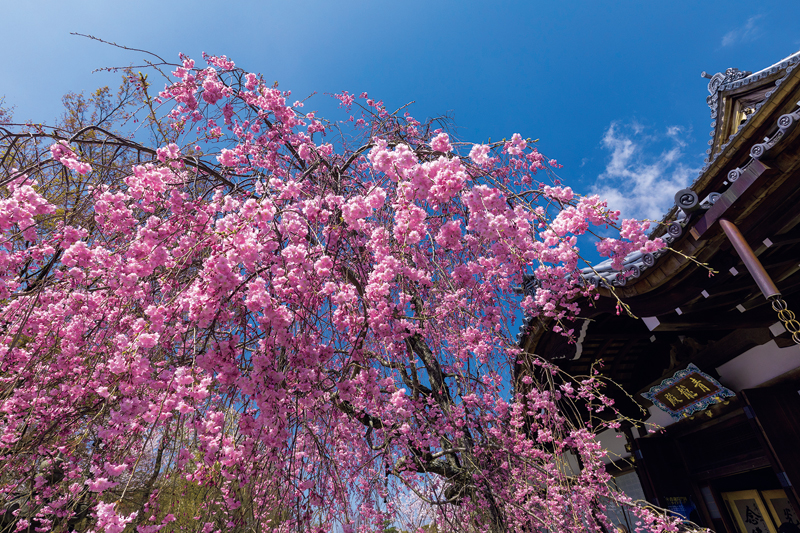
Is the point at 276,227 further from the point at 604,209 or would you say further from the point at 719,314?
the point at 719,314

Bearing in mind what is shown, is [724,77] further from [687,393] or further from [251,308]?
[251,308]

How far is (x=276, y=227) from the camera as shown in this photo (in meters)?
2.49

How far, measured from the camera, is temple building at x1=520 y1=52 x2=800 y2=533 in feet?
9.43

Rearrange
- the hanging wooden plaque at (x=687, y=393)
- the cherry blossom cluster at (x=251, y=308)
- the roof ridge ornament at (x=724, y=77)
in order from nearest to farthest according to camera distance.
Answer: the cherry blossom cluster at (x=251, y=308) < the hanging wooden plaque at (x=687, y=393) < the roof ridge ornament at (x=724, y=77)

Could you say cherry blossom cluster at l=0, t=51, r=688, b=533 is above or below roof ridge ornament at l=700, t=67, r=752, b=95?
below

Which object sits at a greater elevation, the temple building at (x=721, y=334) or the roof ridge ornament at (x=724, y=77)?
the roof ridge ornament at (x=724, y=77)

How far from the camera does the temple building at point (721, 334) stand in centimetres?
287

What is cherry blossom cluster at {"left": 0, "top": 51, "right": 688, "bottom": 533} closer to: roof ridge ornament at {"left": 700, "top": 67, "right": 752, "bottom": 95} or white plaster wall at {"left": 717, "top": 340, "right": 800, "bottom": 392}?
white plaster wall at {"left": 717, "top": 340, "right": 800, "bottom": 392}

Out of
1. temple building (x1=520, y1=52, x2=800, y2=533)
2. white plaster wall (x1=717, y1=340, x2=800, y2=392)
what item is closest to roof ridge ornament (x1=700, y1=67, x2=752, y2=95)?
temple building (x1=520, y1=52, x2=800, y2=533)

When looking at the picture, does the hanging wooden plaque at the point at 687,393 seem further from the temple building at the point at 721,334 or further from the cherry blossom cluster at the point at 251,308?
the cherry blossom cluster at the point at 251,308

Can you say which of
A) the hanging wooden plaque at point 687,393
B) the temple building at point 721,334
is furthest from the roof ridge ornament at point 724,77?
the hanging wooden plaque at point 687,393

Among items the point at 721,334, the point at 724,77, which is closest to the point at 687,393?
the point at 721,334

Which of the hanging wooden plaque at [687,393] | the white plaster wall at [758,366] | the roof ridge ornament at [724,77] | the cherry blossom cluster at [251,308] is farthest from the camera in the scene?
the roof ridge ornament at [724,77]

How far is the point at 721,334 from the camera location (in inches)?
191
